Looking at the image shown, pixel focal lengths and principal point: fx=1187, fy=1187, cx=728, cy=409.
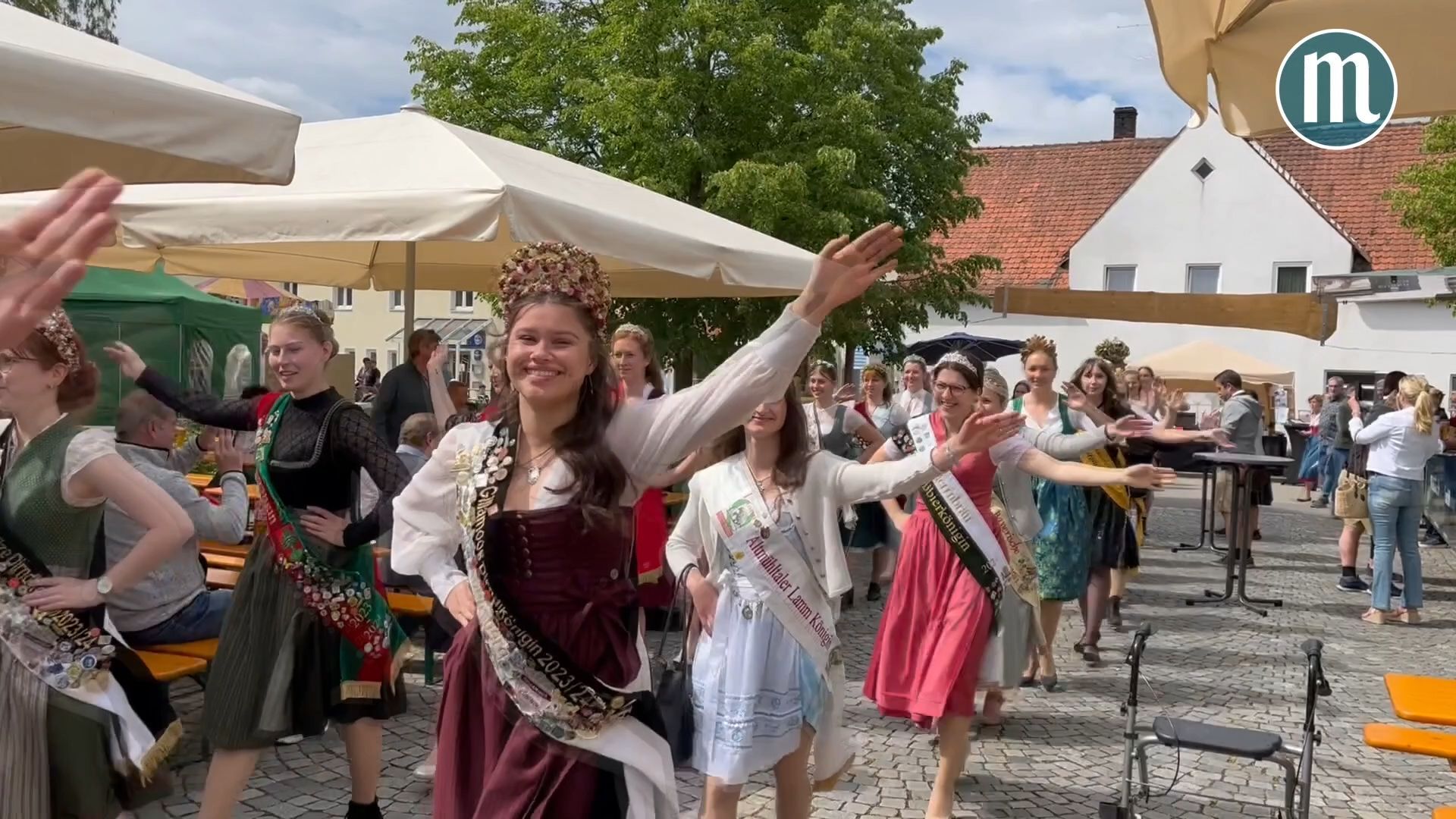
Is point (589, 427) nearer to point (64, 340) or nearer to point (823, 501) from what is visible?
point (823, 501)

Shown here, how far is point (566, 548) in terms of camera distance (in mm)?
2523

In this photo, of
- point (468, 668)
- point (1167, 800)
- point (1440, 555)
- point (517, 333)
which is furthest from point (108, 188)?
point (1440, 555)

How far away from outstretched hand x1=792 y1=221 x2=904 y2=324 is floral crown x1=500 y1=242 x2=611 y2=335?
21.2 inches

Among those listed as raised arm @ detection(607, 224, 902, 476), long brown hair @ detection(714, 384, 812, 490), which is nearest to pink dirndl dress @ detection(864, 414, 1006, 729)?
long brown hair @ detection(714, 384, 812, 490)

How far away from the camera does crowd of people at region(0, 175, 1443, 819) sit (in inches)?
98.9

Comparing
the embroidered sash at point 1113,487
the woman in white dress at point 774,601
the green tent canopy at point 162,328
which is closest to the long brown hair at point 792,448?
the woman in white dress at point 774,601

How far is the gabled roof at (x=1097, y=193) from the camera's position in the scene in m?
29.1

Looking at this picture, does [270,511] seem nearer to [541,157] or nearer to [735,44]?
[541,157]

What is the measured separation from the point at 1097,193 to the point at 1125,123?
6.87m

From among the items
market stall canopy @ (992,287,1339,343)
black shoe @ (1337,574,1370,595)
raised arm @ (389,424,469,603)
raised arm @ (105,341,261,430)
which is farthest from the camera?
market stall canopy @ (992,287,1339,343)

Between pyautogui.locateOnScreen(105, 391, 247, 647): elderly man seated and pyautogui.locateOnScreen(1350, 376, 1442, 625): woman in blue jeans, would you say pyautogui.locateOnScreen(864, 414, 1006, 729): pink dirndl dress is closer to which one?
pyautogui.locateOnScreen(105, 391, 247, 647): elderly man seated

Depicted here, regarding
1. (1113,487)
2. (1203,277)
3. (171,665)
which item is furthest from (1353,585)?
(1203,277)

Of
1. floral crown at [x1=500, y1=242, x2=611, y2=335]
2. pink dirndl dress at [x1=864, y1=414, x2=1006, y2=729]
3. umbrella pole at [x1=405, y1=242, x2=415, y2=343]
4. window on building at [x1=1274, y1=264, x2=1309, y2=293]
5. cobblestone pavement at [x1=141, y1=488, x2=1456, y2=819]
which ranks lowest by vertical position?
cobblestone pavement at [x1=141, y1=488, x2=1456, y2=819]

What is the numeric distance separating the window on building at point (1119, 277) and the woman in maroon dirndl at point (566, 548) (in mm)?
29791
